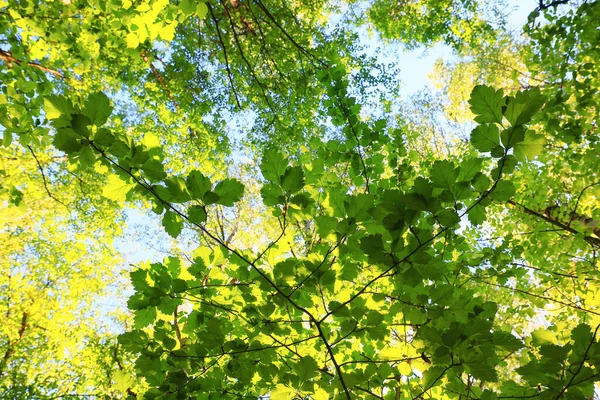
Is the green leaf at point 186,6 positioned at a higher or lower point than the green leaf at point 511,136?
higher

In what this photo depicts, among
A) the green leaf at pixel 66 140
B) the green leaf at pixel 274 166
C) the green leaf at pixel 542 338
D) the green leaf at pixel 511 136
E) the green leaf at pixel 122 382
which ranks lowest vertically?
the green leaf at pixel 542 338

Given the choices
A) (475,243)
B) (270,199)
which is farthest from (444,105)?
(270,199)

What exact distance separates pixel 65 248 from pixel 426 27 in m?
10.9

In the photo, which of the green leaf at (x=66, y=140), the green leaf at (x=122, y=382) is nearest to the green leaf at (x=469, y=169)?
the green leaf at (x=66, y=140)

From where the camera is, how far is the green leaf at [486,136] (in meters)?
0.80

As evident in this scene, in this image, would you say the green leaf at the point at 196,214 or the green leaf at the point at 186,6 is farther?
the green leaf at the point at 186,6

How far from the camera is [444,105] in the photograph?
10.6 meters

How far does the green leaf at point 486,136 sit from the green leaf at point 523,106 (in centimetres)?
6

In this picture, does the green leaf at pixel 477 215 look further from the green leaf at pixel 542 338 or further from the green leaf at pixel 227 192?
the green leaf at pixel 227 192

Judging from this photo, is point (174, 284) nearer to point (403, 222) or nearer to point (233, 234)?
point (403, 222)

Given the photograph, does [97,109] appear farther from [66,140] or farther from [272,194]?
[272,194]

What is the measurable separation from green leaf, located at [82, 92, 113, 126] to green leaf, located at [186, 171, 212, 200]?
0.24m

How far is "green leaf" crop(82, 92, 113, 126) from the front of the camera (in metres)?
0.73

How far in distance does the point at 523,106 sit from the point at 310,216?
716 millimetres
